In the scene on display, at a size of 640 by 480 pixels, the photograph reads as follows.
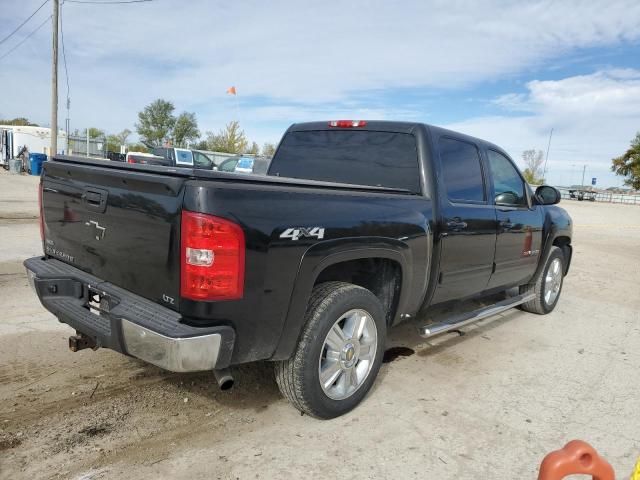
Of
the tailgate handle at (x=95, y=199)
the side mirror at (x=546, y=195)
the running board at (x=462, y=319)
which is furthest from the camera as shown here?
the side mirror at (x=546, y=195)

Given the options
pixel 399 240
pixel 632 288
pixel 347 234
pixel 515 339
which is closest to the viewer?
pixel 347 234

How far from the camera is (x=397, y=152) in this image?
12.8 feet

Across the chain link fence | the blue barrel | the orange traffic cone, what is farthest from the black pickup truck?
the chain link fence

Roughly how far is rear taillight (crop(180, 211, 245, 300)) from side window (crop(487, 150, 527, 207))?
9.74 ft

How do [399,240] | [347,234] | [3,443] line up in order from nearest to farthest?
[3,443] → [347,234] → [399,240]

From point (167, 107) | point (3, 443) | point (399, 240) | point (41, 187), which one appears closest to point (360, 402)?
point (399, 240)

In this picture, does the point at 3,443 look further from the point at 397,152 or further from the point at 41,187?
the point at 397,152

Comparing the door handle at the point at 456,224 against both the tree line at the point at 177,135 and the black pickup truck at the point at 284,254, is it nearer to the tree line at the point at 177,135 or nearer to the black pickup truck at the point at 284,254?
the black pickup truck at the point at 284,254

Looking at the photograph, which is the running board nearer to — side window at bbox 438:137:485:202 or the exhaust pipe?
side window at bbox 438:137:485:202

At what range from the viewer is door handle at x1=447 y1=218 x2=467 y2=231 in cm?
381

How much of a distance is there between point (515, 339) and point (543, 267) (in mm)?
1091

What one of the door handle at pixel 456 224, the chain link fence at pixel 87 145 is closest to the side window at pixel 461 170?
the door handle at pixel 456 224

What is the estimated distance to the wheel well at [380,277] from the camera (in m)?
3.39

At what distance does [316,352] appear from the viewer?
2.87 metres
